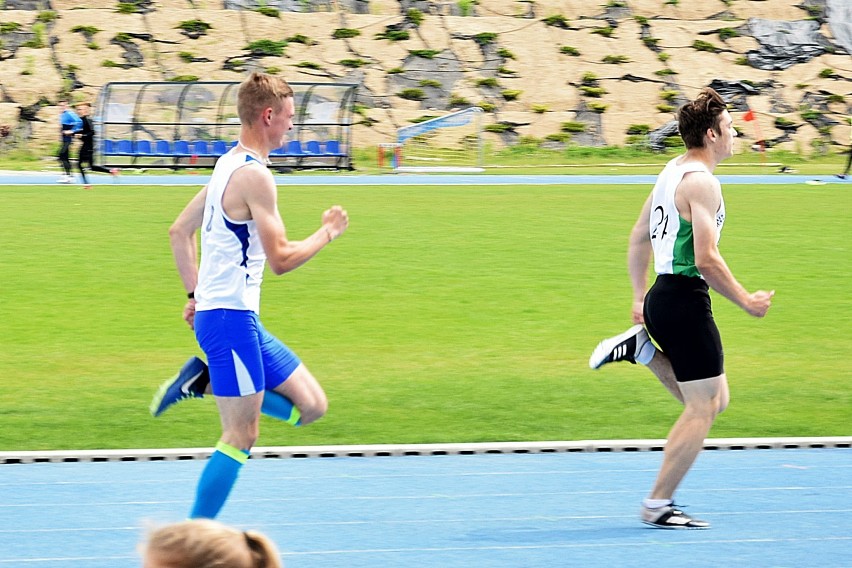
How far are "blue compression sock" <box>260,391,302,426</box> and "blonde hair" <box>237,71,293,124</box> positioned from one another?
3.62ft

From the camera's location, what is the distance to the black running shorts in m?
5.83

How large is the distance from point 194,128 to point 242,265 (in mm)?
36183

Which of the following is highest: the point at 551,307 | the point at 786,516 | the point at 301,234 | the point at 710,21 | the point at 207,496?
the point at 207,496

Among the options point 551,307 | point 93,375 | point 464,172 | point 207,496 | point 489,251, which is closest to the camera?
point 207,496

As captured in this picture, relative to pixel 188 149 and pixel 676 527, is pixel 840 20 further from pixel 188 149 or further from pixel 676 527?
pixel 676 527

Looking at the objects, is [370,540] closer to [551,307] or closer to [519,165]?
[551,307]

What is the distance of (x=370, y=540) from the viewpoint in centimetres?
571

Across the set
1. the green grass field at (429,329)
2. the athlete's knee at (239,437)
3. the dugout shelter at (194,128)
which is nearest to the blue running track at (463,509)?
the athlete's knee at (239,437)

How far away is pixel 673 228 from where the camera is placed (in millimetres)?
5902

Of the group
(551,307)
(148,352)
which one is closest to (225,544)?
(148,352)

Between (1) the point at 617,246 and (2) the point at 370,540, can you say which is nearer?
(2) the point at 370,540

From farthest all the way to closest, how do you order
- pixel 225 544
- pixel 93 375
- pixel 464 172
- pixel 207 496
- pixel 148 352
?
pixel 464 172 → pixel 148 352 → pixel 93 375 → pixel 207 496 → pixel 225 544

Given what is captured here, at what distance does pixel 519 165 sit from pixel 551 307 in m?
29.2

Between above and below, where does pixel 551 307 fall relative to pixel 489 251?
above
